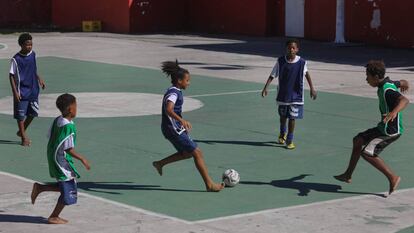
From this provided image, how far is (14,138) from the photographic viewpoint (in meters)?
14.6

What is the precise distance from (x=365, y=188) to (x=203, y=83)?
1081cm

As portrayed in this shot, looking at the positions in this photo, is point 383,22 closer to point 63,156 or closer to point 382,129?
point 382,129

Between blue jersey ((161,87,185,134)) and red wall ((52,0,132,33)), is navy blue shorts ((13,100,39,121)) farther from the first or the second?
red wall ((52,0,132,33))

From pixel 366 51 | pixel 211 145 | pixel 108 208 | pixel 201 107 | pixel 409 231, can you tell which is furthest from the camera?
pixel 366 51

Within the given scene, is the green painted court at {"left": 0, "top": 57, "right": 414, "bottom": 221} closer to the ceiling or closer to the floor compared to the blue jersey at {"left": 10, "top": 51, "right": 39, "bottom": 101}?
closer to the floor

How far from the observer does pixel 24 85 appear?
554 inches

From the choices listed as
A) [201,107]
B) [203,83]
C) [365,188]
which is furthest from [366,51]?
[365,188]

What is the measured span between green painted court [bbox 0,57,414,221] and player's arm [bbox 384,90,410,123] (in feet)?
3.32

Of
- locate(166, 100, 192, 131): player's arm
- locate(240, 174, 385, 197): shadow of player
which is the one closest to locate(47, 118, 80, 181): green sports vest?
locate(166, 100, 192, 131): player's arm

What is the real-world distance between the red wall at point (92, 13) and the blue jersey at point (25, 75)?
24704 millimetres

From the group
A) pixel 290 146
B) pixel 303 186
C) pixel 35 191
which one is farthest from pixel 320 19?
pixel 35 191

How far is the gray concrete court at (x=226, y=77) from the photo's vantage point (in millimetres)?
9609

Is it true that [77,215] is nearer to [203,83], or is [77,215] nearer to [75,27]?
[203,83]

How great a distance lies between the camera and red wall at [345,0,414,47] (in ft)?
103
